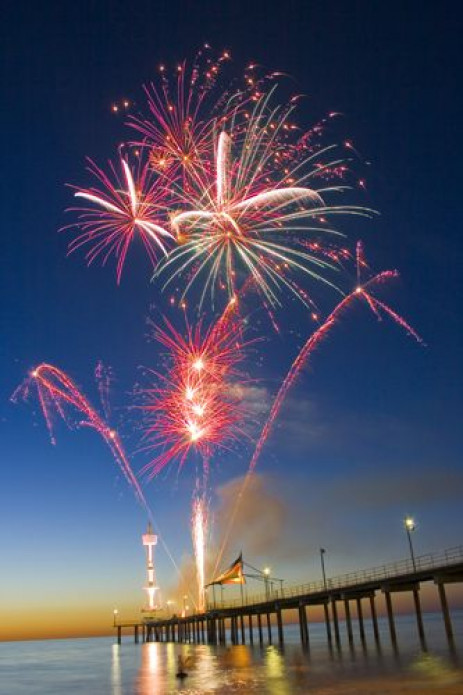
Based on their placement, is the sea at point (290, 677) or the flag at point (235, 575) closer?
the sea at point (290, 677)

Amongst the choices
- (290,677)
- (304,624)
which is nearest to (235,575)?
(304,624)

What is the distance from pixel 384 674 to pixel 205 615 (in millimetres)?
55646

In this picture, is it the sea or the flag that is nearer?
the sea

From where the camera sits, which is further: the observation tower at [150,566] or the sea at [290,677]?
the observation tower at [150,566]

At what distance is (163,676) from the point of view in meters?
47.1

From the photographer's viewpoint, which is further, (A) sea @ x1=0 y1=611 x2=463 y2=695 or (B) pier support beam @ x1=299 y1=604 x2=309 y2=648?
(B) pier support beam @ x1=299 y1=604 x2=309 y2=648

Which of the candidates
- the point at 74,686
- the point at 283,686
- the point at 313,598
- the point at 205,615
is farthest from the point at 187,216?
the point at 205,615

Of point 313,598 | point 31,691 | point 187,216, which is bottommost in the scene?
point 31,691

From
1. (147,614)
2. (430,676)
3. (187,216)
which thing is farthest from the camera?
(147,614)

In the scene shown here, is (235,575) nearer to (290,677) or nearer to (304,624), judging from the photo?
(304,624)

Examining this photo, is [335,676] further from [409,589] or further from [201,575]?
[201,575]

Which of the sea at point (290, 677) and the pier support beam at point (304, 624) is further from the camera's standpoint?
the pier support beam at point (304, 624)

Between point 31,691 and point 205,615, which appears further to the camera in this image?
point 205,615

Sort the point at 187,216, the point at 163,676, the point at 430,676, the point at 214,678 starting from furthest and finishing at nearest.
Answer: the point at 163,676 < the point at 214,678 < the point at 430,676 < the point at 187,216
